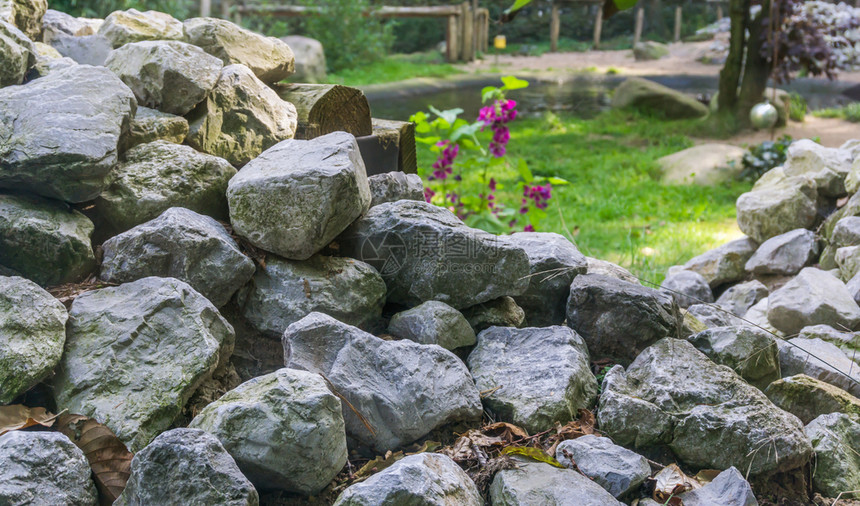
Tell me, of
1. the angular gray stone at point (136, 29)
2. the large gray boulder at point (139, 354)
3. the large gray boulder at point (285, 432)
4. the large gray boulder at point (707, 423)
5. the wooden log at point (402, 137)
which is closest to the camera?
the large gray boulder at point (285, 432)

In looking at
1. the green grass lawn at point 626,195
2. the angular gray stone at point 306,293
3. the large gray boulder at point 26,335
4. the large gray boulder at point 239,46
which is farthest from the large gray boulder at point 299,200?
the green grass lawn at point 626,195

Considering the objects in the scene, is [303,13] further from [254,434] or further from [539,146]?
[254,434]

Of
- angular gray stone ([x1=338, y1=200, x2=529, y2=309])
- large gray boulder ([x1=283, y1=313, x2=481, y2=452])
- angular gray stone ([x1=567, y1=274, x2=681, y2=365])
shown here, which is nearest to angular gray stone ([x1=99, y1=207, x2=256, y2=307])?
large gray boulder ([x1=283, y1=313, x2=481, y2=452])

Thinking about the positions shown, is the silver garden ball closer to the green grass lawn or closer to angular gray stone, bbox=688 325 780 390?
the green grass lawn

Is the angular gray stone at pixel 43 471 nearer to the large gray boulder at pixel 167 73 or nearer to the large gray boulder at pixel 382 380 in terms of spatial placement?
the large gray boulder at pixel 382 380

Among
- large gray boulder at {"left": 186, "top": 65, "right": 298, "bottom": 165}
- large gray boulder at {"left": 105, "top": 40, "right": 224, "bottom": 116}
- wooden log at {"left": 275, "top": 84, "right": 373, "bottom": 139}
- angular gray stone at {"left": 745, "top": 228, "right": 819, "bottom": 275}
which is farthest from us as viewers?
angular gray stone at {"left": 745, "top": 228, "right": 819, "bottom": 275}

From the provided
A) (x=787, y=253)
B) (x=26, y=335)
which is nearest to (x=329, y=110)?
(x=26, y=335)

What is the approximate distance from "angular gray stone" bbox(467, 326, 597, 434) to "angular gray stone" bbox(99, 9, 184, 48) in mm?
1727

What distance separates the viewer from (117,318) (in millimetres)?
1730

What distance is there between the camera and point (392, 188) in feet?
8.19

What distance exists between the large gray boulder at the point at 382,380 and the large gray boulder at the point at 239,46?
1.34m

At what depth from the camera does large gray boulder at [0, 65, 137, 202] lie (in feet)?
5.98

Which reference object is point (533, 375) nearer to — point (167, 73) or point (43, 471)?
point (43, 471)

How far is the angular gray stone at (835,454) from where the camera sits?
180 centimetres
